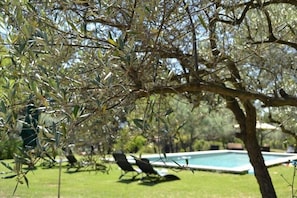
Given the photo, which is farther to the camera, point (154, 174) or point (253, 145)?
point (154, 174)

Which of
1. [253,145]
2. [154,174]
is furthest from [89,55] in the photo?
[154,174]

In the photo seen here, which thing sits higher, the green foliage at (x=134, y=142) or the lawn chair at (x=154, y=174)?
the green foliage at (x=134, y=142)

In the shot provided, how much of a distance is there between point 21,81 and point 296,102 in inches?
97.0

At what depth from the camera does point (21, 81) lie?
2.41 m

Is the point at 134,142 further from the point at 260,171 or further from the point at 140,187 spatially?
the point at 140,187

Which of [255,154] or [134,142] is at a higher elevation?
[134,142]

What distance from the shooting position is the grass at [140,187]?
10.7 metres

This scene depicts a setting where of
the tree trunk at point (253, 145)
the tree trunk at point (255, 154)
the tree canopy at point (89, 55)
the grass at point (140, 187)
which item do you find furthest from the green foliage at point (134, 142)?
the grass at point (140, 187)

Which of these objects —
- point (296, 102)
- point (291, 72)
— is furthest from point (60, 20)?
point (291, 72)

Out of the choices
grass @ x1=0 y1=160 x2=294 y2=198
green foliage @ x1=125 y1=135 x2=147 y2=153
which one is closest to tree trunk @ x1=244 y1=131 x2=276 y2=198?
green foliage @ x1=125 y1=135 x2=147 y2=153

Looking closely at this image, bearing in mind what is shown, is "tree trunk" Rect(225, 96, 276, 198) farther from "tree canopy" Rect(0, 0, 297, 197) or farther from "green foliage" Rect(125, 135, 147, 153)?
"tree canopy" Rect(0, 0, 297, 197)

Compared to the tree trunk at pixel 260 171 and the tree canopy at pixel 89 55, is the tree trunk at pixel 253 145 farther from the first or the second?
the tree canopy at pixel 89 55

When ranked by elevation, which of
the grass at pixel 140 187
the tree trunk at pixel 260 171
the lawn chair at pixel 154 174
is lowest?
the grass at pixel 140 187

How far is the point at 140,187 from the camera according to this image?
1209 centimetres
